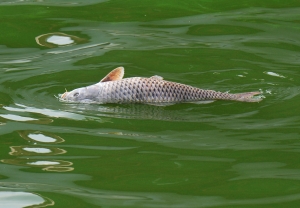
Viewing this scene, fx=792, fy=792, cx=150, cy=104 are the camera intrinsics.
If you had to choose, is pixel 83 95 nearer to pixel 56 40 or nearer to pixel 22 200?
pixel 22 200

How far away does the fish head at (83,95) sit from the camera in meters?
6.68

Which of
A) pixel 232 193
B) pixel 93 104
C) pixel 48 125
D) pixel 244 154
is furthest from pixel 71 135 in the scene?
pixel 232 193

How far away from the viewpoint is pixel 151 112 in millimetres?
6379

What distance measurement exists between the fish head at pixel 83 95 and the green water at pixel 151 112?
0.11 meters

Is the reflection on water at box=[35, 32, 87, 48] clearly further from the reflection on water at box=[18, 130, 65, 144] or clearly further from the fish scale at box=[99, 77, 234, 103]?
the reflection on water at box=[18, 130, 65, 144]

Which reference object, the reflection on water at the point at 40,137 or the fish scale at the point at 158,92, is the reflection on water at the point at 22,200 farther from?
the fish scale at the point at 158,92

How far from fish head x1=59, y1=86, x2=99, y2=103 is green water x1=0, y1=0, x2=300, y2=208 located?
111 mm

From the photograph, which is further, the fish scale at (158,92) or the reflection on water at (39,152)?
the fish scale at (158,92)

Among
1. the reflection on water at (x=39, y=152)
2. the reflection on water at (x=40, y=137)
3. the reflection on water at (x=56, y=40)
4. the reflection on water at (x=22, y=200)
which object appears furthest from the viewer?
the reflection on water at (x=56, y=40)

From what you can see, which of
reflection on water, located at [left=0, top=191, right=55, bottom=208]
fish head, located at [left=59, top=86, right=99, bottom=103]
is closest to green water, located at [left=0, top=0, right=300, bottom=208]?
reflection on water, located at [left=0, top=191, right=55, bottom=208]

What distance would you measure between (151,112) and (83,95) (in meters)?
0.67

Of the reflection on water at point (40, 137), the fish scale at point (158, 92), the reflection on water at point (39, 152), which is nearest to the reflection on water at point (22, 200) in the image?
the reflection on water at point (39, 152)

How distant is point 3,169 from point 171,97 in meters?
1.81

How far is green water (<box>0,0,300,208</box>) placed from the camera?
186 inches
